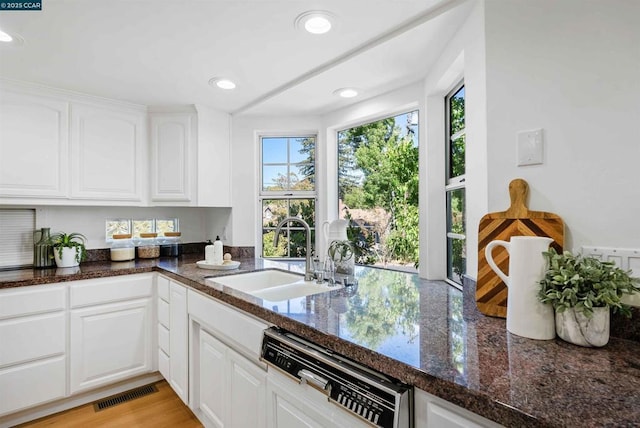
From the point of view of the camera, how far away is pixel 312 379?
1014mm

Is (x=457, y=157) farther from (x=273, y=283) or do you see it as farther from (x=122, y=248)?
(x=122, y=248)

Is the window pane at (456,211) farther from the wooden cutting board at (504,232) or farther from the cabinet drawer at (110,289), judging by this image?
the cabinet drawer at (110,289)

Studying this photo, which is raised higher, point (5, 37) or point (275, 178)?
point (5, 37)

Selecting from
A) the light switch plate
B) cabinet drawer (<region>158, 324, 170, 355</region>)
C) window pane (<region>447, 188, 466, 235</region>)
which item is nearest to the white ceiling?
the light switch plate

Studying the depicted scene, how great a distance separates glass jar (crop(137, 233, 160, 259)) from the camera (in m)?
2.76

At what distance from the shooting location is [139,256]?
9.06 ft

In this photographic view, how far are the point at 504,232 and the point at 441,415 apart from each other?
711mm

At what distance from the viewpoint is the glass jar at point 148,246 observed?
2.76 m

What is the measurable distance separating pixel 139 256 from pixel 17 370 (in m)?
1.06

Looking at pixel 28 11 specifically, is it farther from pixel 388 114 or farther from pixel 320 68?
pixel 388 114

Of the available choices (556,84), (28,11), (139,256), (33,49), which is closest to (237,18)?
(28,11)

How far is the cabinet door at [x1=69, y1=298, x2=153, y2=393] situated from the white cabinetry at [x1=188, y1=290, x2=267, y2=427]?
0.67m

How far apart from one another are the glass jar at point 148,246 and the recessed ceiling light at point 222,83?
1.51 m

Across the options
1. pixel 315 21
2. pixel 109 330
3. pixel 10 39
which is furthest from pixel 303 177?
pixel 10 39
